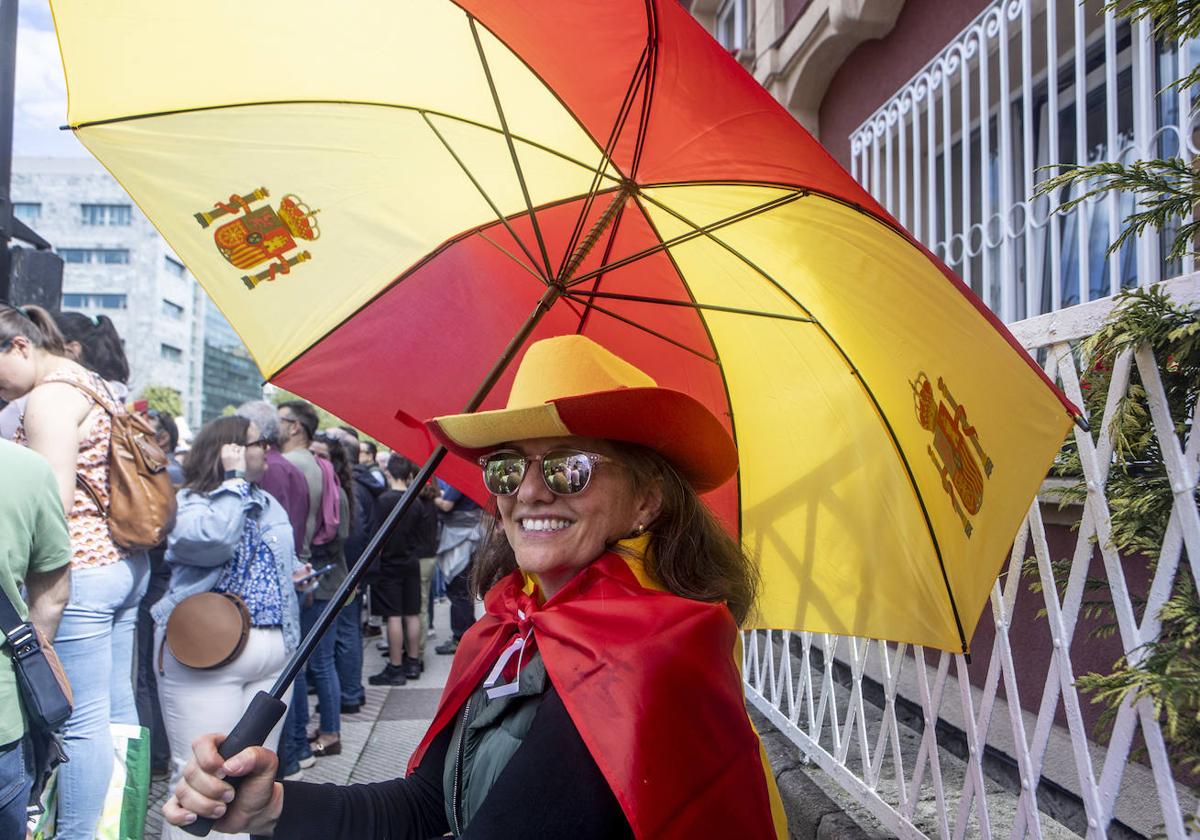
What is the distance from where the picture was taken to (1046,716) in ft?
8.18

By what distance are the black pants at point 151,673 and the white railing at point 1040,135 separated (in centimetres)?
485

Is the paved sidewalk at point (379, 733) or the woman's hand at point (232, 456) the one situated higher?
the woman's hand at point (232, 456)

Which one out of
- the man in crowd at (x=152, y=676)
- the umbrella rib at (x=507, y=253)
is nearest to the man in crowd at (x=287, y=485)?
the man in crowd at (x=152, y=676)

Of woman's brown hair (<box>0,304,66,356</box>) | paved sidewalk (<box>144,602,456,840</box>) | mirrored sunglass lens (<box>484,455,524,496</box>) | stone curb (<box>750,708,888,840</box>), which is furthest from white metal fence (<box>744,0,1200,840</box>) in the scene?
woman's brown hair (<box>0,304,66,356</box>)

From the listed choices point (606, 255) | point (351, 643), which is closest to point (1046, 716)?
point (606, 255)

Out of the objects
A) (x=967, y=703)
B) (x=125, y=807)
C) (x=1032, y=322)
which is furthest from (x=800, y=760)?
(x=125, y=807)

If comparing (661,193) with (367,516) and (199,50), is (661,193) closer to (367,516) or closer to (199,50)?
(199,50)

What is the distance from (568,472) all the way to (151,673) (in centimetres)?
437

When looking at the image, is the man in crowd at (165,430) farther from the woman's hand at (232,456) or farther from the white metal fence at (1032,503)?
the white metal fence at (1032,503)

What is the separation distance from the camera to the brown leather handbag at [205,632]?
3504mm

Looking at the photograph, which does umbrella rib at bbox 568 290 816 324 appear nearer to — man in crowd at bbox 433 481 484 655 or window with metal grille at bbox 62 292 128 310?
man in crowd at bbox 433 481 484 655

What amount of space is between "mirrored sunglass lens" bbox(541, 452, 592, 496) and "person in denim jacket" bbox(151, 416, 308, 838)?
242 cm

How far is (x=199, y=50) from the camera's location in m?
2.25

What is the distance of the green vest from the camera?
163 centimetres
